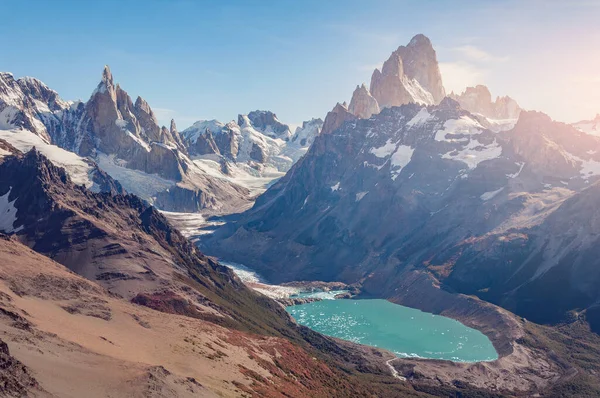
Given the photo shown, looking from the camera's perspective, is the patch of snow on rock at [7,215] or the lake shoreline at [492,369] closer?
the lake shoreline at [492,369]

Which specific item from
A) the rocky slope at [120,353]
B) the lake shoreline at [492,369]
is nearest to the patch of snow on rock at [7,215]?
the rocky slope at [120,353]

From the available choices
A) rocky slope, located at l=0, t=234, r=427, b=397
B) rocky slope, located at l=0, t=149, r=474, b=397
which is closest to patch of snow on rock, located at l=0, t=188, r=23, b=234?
rocky slope, located at l=0, t=149, r=474, b=397

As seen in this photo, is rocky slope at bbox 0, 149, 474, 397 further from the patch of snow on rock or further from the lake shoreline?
the lake shoreline

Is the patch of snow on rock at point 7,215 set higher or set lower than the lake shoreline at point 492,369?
higher

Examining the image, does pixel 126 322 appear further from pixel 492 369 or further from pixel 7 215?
pixel 7 215

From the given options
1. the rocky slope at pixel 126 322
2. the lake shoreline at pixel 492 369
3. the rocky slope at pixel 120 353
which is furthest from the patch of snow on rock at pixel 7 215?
the lake shoreline at pixel 492 369

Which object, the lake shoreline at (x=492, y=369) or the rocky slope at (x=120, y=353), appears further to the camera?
the lake shoreline at (x=492, y=369)

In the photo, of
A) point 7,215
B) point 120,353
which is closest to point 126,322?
point 120,353

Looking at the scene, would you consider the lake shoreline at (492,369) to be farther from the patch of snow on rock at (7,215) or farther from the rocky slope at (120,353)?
the patch of snow on rock at (7,215)

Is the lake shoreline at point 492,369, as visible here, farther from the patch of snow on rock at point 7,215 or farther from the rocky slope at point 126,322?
the patch of snow on rock at point 7,215

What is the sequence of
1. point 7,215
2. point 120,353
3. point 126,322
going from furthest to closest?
1. point 7,215
2. point 126,322
3. point 120,353

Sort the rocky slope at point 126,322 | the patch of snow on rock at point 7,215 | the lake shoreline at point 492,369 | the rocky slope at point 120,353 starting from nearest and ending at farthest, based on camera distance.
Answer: the rocky slope at point 120,353
the rocky slope at point 126,322
the lake shoreline at point 492,369
the patch of snow on rock at point 7,215

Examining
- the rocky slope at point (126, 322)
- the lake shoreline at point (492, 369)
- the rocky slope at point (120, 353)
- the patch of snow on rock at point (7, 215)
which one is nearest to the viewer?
the rocky slope at point (120, 353)


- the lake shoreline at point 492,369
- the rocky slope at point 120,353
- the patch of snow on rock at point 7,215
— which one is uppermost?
the patch of snow on rock at point 7,215
